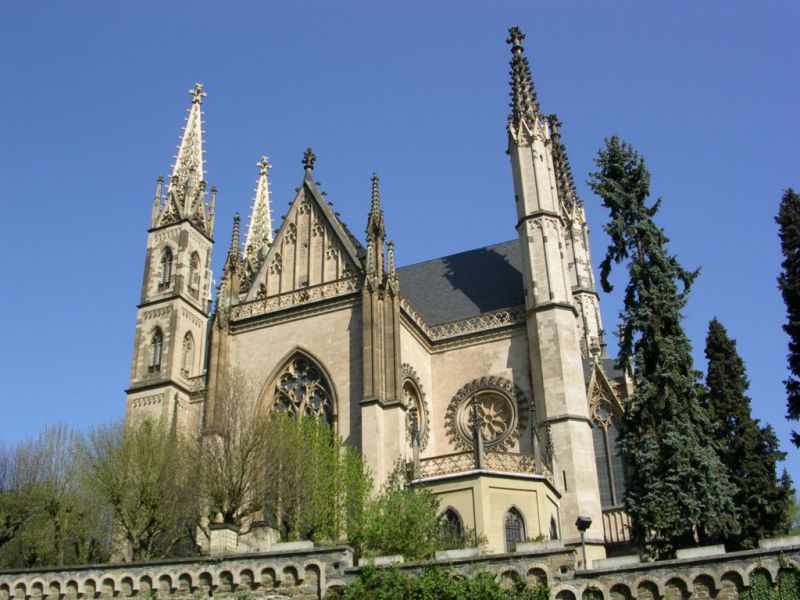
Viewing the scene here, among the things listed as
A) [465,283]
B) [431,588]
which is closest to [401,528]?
[431,588]

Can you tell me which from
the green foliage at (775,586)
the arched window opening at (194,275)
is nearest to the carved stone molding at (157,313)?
the arched window opening at (194,275)

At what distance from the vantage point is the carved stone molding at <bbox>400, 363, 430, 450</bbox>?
29.8m

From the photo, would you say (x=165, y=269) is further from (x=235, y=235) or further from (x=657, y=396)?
(x=657, y=396)

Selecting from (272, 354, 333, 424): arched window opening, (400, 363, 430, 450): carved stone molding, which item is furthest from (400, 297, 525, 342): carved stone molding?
(272, 354, 333, 424): arched window opening

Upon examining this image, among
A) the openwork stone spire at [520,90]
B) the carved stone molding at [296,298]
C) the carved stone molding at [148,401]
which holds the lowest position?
the carved stone molding at [148,401]

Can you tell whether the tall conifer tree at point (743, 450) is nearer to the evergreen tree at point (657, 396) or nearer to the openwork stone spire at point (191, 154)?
the evergreen tree at point (657, 396)

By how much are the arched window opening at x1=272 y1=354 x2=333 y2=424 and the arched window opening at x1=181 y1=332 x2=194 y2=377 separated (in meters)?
6.57

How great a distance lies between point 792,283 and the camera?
73.1ft

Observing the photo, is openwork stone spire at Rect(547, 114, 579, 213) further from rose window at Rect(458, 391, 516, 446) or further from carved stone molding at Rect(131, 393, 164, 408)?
carved stone molding at Rect(131, 393, 164, 408)

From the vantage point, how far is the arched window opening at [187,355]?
115 feet

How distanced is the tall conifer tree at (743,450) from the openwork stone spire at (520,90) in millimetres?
11077

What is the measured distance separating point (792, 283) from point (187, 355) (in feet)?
75.6

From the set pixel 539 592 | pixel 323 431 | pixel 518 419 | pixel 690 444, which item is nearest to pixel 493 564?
pixel 539 592

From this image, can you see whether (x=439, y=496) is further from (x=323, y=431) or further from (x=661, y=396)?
(x=661, y=396)
